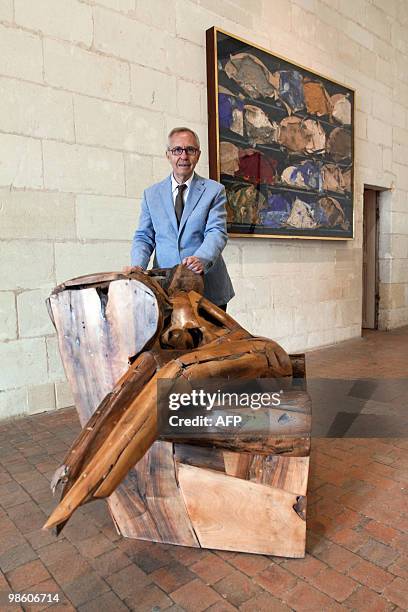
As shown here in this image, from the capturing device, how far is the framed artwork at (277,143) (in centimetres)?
439

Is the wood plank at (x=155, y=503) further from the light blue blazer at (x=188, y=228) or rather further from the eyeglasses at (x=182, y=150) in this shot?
the eyeglasses at (x=182, y=150)

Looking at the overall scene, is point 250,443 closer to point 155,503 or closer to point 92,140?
point 155,503

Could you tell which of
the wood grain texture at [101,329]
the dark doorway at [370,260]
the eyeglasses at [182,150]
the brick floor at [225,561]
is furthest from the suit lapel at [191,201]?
the dark doorway at [370,260]

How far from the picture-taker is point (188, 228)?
2.36m

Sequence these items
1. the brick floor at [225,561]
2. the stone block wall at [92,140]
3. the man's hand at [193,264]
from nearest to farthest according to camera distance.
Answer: the brick floor at [225,561] < the man's hand at [193,264] < the stone block wall at [92,140]

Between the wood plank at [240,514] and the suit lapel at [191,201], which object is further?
the suit lapel at [191,201]

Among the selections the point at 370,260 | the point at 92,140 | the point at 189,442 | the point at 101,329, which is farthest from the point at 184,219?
the point at 370,260

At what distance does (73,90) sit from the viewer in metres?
3.43

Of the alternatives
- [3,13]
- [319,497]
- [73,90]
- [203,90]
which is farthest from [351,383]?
[3,13]

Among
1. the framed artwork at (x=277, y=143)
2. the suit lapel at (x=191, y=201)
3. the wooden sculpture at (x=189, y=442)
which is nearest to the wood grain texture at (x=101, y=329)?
the wooden sculpture at (x=189, y=442)

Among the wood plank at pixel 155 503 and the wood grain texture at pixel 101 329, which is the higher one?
the wood grain texture at pixel 101 329

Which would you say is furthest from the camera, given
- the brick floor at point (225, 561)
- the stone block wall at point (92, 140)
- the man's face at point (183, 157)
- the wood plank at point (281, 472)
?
the stone block wall at point (92, 140)

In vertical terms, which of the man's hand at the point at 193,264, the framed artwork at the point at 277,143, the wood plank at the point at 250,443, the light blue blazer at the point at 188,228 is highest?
the framed artwork at the point at 277,143

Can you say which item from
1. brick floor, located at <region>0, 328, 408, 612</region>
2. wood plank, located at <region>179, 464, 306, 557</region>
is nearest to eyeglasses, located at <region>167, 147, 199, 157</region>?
wood plank, located at <region>179, 464, 306, 557</region>
